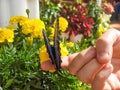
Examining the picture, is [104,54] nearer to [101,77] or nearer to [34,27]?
[101,77]

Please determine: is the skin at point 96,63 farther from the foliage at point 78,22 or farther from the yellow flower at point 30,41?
the foliage at point 78,22

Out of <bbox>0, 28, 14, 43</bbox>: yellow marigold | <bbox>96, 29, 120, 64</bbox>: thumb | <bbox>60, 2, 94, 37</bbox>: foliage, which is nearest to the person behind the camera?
<bbox>96, 29, 120, 64</bbox>: thumb

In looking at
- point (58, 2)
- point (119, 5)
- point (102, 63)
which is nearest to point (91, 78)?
point (102, 63)

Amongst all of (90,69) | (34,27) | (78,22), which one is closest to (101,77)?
Result: (90,69)

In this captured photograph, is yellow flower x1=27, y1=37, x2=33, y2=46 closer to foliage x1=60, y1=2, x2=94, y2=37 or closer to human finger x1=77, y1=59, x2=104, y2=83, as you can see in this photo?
human finger x1=77, y1=59, x2=104, y2=83

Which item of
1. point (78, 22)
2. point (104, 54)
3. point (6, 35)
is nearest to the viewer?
point (104, 54)

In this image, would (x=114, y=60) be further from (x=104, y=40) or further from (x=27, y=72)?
(x=27, y=72)

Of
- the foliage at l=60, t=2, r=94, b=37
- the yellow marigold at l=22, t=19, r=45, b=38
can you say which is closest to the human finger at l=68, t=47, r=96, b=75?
the yellow marigold at l=22, t=19, r=45, b=38

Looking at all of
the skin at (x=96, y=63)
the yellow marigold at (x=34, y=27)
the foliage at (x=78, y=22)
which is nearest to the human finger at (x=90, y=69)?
the skin at (x=96, y=63)
